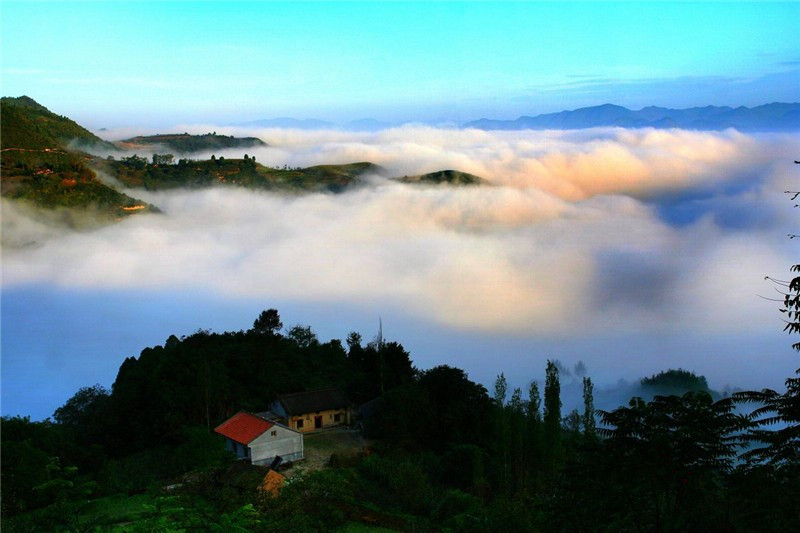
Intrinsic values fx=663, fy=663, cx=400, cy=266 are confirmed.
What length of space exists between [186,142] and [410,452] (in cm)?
10529

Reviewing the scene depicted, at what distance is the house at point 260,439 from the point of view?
2356cm

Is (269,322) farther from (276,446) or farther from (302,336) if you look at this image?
(276,446)

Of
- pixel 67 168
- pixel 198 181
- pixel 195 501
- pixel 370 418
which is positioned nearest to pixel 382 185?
pixel 198 181

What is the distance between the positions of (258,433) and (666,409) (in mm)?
17004

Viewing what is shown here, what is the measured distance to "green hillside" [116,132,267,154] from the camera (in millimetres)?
113938

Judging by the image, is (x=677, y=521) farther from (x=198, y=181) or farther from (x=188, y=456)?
(x=198, y=181)

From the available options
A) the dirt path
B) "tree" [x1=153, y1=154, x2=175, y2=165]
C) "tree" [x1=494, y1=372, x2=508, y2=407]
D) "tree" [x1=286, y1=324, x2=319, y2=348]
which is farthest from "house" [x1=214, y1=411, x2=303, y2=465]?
"tree" [x1=153, y1=154, x2=175, y2=165]

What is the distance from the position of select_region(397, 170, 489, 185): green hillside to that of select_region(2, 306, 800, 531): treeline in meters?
91.0

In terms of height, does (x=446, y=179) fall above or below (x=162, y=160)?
below

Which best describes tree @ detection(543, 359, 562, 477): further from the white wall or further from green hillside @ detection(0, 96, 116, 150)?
green hillside @ detection(0, 96, 116, 150)

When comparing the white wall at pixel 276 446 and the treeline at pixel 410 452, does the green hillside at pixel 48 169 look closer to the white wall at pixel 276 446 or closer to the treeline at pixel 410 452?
the treeline at pixel 410 452

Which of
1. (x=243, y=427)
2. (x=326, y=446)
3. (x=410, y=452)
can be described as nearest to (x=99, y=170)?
(x=243, y=427)

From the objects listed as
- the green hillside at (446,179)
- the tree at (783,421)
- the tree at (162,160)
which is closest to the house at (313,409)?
the tree at (783,421)

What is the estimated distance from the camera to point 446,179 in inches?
5167
